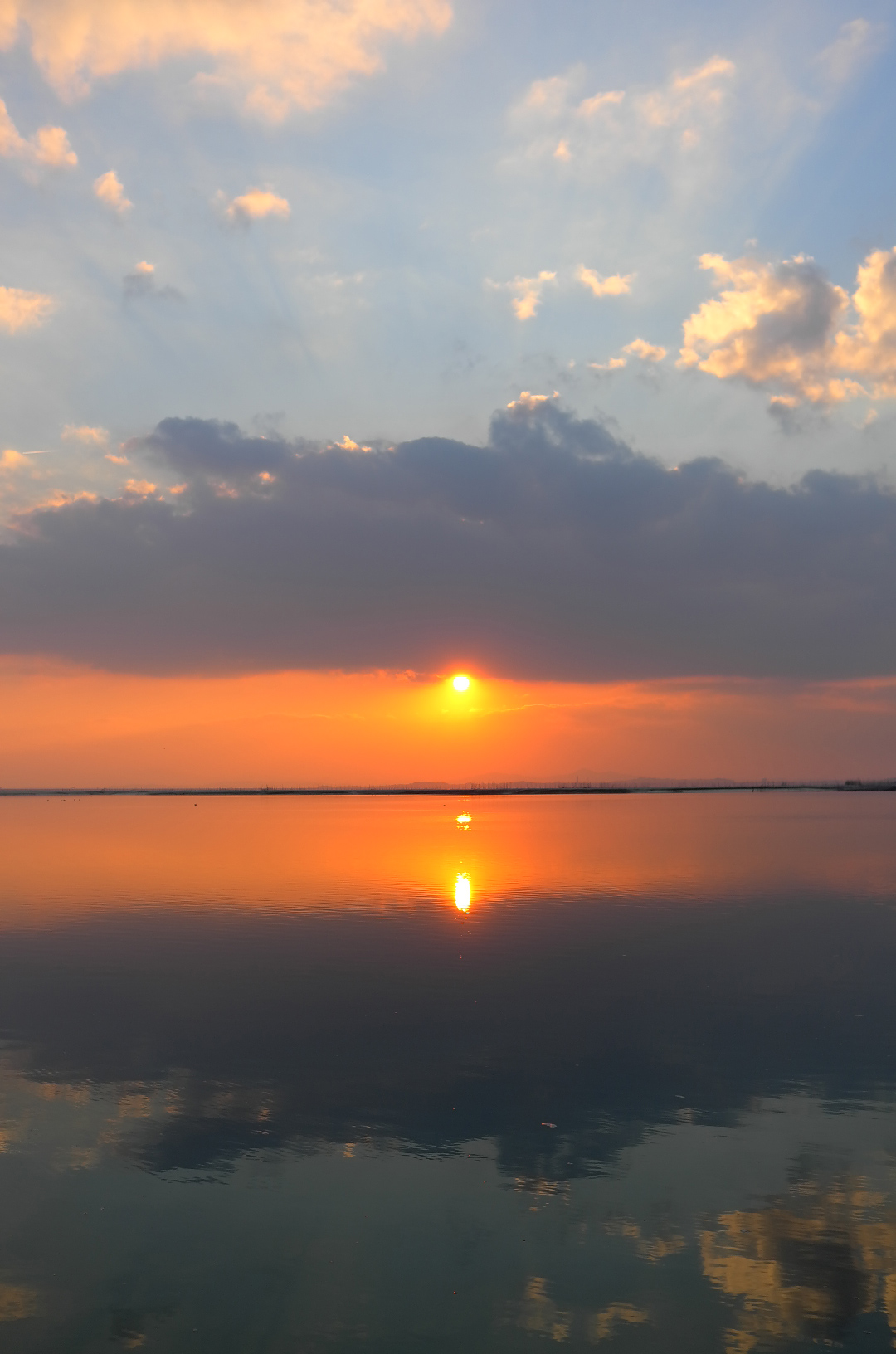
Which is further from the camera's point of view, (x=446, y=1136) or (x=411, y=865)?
(x=411, y=865)

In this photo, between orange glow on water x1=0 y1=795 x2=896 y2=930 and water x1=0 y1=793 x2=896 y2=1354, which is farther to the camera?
orange glow on water x1=0 y1=795 x2=896 y2=930

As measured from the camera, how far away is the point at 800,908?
54.0 metres

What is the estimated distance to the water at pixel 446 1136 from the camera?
13609 millimetres

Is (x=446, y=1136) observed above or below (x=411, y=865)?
above

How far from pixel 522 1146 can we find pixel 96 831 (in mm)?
129172

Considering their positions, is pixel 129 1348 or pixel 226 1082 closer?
pixel 129 1348

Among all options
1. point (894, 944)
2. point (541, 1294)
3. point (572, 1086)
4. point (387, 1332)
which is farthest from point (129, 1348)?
point (894, 944)

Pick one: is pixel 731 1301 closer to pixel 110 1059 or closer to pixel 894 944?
pixel 110 1059

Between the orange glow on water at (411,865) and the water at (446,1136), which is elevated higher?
the water at (446,1136)

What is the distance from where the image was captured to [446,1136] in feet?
65.0

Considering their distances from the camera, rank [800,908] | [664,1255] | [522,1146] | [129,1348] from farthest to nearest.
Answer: [800,908], [522,1146], [664,1255], [129,1348]

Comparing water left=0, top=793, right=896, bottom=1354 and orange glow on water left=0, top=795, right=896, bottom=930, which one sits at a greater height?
water left=0, top=793, right=896, bottom=1354

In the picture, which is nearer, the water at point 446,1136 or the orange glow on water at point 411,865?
the water at point 446,1136

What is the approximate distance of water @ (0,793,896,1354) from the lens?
13609 millimetres
